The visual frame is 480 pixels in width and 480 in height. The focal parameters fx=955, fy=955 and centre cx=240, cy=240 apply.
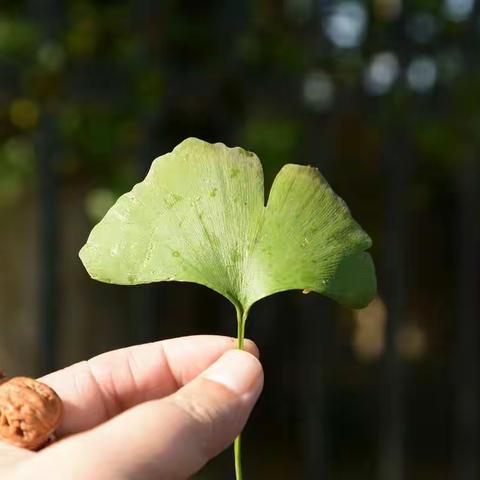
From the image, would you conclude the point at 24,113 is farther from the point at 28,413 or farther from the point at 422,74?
the point at 28,413

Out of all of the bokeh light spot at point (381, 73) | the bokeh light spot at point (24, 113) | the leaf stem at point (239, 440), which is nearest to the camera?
the leaf stem at point (239, 440)

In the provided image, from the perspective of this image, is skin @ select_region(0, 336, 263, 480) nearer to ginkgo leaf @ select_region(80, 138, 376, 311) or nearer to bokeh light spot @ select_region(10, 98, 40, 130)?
ginkgo leaf @ select_region(80, 138, 376, 311)

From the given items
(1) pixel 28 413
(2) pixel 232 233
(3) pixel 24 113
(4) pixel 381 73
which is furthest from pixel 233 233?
(4) pixel 381 73

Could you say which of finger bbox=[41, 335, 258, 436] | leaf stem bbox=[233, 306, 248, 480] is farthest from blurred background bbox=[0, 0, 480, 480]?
leaf stem bbox=[233, 306, 248, 480]

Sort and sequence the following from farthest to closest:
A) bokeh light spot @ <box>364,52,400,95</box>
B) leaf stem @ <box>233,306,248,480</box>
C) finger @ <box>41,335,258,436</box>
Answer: bokeh light spot @ <box>364,52,400,95</box>, finger @ <box>41,335,258,436</box>, leaf stem @ <box>233,306,248,480</box>

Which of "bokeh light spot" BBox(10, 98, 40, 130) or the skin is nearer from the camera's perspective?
the skin

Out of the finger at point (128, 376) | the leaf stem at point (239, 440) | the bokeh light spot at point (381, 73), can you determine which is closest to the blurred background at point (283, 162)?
the bokeh light spot at point (381, 73)

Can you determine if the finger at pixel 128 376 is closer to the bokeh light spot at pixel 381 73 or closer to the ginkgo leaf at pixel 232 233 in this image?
the ginkgo leaf at pixel 232 233
